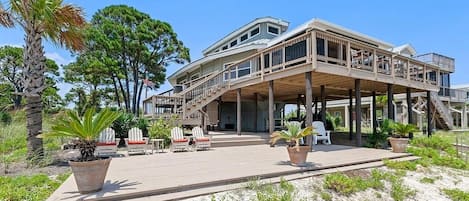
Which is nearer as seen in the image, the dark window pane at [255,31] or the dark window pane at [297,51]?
the dark window pane at [297,51]

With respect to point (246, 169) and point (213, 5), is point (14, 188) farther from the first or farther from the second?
point (213, 5)

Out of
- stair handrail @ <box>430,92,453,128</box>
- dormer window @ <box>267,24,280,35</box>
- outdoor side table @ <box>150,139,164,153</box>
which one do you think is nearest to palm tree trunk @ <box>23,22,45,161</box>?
outdoor side table @ <box>150,139,164,153</box>

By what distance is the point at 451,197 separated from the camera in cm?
564

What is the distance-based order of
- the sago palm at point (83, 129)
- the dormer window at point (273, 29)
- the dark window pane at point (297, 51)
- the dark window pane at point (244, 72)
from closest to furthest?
the sago palm at point (83, 129)
the dark window pane at point (297, 51)
the dark window pane at point (244, 72)
the dormer window at point (273, 29)

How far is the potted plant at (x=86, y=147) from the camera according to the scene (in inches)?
167

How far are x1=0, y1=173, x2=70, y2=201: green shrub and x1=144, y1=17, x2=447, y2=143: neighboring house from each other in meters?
6.84

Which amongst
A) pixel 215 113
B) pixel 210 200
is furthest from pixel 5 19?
pixel 215 113

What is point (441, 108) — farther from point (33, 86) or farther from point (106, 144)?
point (33, 86)

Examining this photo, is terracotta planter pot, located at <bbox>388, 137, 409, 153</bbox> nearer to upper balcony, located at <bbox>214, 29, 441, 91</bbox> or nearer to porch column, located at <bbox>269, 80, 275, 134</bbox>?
upper balcony, located at <bbox>214, 29, 441, 91</bbox>

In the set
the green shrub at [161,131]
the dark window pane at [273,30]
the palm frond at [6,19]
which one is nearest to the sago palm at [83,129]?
→ the palm frond at [6,19]

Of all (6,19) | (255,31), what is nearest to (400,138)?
(6,19)

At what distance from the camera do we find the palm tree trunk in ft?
23.7

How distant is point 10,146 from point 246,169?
816cm

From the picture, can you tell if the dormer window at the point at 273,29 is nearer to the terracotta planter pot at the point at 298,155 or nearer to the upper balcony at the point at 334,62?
the upper balcony at the point at 334,62
